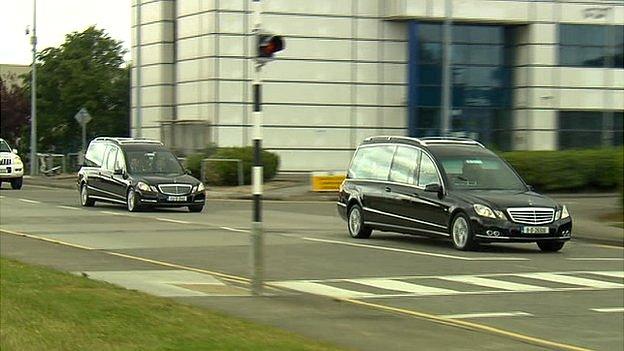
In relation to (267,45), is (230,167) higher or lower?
lower

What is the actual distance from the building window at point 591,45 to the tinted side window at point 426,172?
3481 cm

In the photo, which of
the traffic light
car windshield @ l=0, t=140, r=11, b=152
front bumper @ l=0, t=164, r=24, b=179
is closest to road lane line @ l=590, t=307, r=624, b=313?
the traffic light

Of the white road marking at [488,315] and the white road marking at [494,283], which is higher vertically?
the white road marking at [488,315]

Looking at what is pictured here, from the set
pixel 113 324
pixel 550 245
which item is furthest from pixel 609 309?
pixel 550 245

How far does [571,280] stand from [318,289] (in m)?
3.54

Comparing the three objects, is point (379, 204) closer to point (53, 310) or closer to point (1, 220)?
point (1, 220)

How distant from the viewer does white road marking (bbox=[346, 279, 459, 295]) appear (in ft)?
43.4

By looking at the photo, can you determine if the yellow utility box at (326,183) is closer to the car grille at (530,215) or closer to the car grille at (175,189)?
the car grille at (175,189)

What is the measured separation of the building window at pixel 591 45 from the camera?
174ft

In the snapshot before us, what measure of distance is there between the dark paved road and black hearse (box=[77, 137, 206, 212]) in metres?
2.60

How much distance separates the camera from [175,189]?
27453 millimetres

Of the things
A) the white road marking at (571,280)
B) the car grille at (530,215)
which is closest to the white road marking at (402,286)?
the white road marking at (571,280)

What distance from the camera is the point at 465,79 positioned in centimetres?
5278

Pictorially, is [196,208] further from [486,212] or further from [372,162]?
[486,212]
